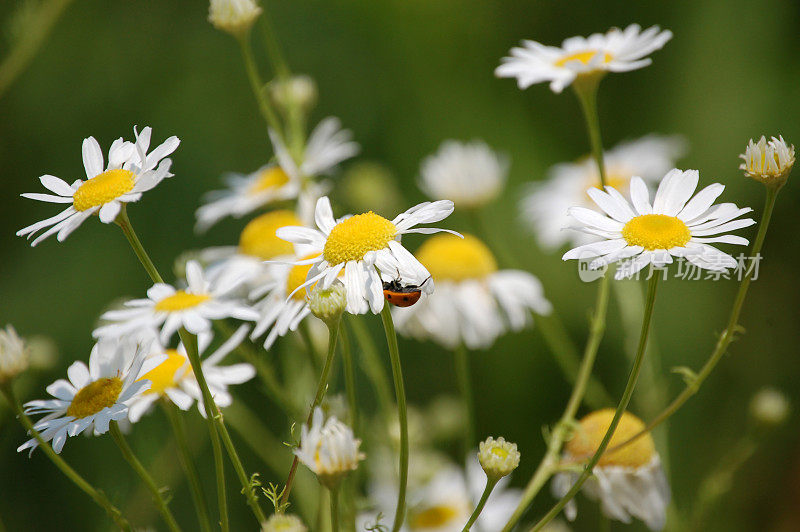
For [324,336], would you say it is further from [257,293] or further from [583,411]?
[583,411]

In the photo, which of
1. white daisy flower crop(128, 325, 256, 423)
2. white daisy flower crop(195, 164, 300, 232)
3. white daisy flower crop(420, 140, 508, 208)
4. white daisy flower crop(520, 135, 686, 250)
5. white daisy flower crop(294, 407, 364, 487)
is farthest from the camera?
white daisy flower crop(520, 135, 686, 250)

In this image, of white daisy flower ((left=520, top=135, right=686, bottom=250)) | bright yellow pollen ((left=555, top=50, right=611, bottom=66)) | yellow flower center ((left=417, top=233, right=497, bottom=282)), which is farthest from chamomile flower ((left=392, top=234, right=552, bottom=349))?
bright yellow pollen ((left=555, top=50, right=611, bottom=66))

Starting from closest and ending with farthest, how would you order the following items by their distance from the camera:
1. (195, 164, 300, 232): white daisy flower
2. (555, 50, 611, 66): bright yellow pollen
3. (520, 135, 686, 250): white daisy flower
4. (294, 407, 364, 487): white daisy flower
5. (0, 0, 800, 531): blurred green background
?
(294, 407, 364, 487): white daisy flower < (555, 50, 611, 66): bright yellow pollen < (195, 164, 300, 232): white daisy flower < (520, 135, 686, 250): white daisy flower < (0, 0, 800, 531): blurred green background

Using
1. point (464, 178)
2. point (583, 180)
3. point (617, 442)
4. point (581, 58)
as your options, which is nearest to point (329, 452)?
point (617, 442)

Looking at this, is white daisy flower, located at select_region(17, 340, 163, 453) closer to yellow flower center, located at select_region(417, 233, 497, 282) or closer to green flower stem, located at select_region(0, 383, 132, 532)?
green flower stem, located at select_region(0, 383, 132, 532)

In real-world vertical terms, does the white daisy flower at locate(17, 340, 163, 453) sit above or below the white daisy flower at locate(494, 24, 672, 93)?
below

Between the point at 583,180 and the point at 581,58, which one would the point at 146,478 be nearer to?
the point at 581,58

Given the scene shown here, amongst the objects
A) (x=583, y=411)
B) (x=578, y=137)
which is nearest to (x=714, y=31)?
(x=578, y=137)
